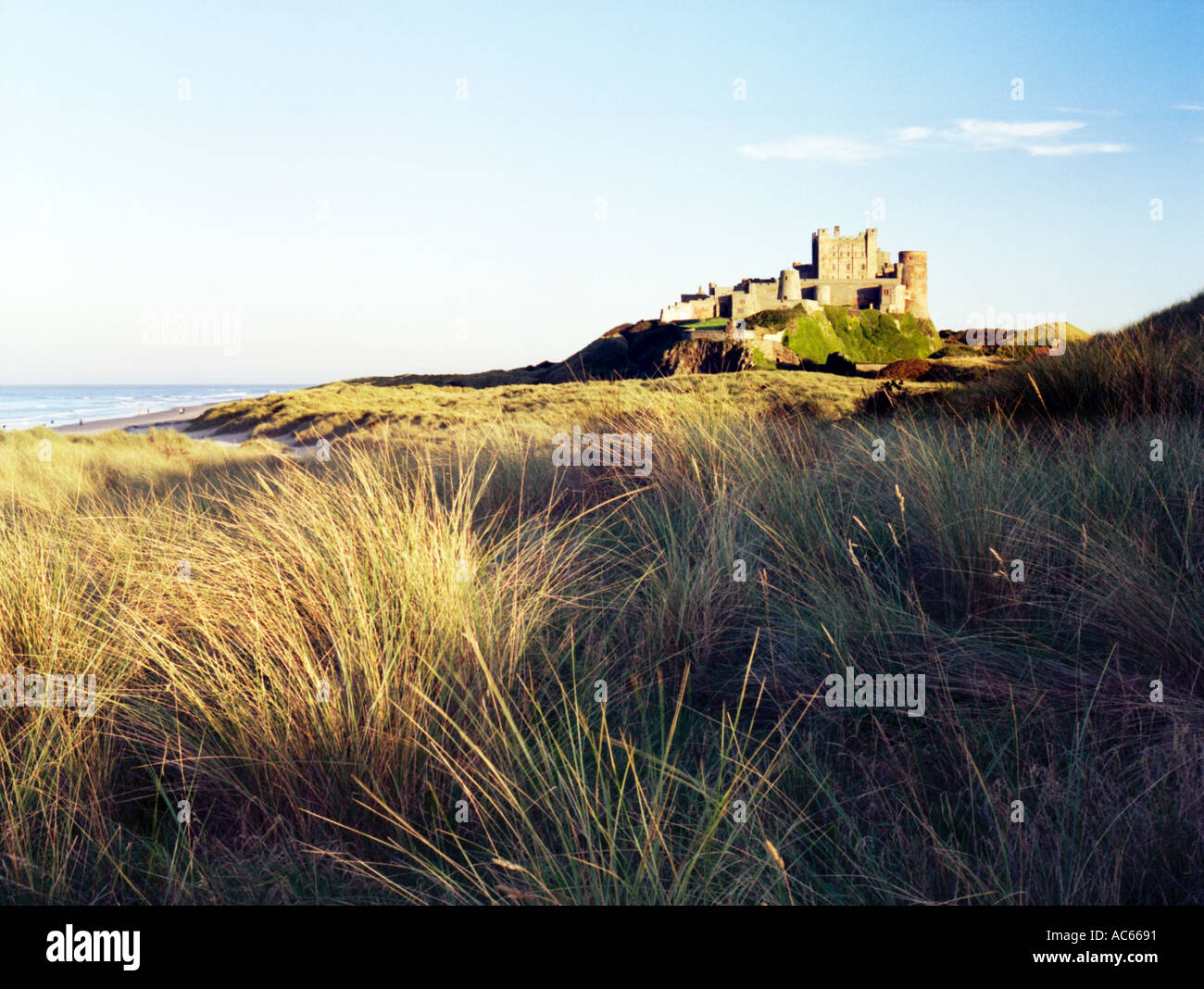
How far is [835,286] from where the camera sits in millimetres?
68938

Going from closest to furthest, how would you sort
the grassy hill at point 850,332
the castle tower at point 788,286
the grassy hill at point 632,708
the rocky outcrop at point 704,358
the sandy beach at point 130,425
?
the grassy hill at point 632,708, the sandy beach at point 130,425, the rocky outcrop at point 704,358, the grassy hill at point 850,332, the castle tower at point 788,286

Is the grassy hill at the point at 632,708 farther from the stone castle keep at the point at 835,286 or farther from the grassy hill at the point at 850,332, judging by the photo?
the stone castle keep at the point at 835,286

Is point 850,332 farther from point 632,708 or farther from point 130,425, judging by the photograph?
point 632,708

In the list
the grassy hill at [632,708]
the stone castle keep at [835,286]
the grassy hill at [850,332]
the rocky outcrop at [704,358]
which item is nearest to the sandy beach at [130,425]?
the grassy hill at [632,708]

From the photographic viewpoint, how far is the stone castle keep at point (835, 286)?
64.6 m

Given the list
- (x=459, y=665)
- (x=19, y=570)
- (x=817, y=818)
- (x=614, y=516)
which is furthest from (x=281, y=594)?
(x=614, y=516)

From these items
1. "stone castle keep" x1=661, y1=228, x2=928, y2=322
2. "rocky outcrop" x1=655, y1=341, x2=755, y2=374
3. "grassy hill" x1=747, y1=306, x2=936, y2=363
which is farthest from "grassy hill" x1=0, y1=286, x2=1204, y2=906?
"stone castle keep" x1=661, y1=228, x2=928, y2=322

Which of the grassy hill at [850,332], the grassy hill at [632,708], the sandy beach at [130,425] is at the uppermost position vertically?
the grassy hill at [850,332]

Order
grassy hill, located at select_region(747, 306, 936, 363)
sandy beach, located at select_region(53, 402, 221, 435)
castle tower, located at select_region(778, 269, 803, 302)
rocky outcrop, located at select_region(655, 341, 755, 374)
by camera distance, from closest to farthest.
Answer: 1. sandy beach, located at select_region(53, 402, 221, 435)
2. rocky outcrop, located at select_region(655, 341, 755, 374)
3. grassy hill, located at select_region(747, 306, 936, 363)
4. castle tower, located at select_region(778, 269, 803, 302)

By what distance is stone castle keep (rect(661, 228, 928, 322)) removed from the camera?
64562 mm

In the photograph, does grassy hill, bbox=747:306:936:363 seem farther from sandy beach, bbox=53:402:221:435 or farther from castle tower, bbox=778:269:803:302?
sandy beach, bbox=53:402:221:435

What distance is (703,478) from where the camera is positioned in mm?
4820

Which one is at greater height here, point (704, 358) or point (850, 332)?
point (850, 332)

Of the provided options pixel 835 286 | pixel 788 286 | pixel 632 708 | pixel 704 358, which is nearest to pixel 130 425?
pixel 704 358
